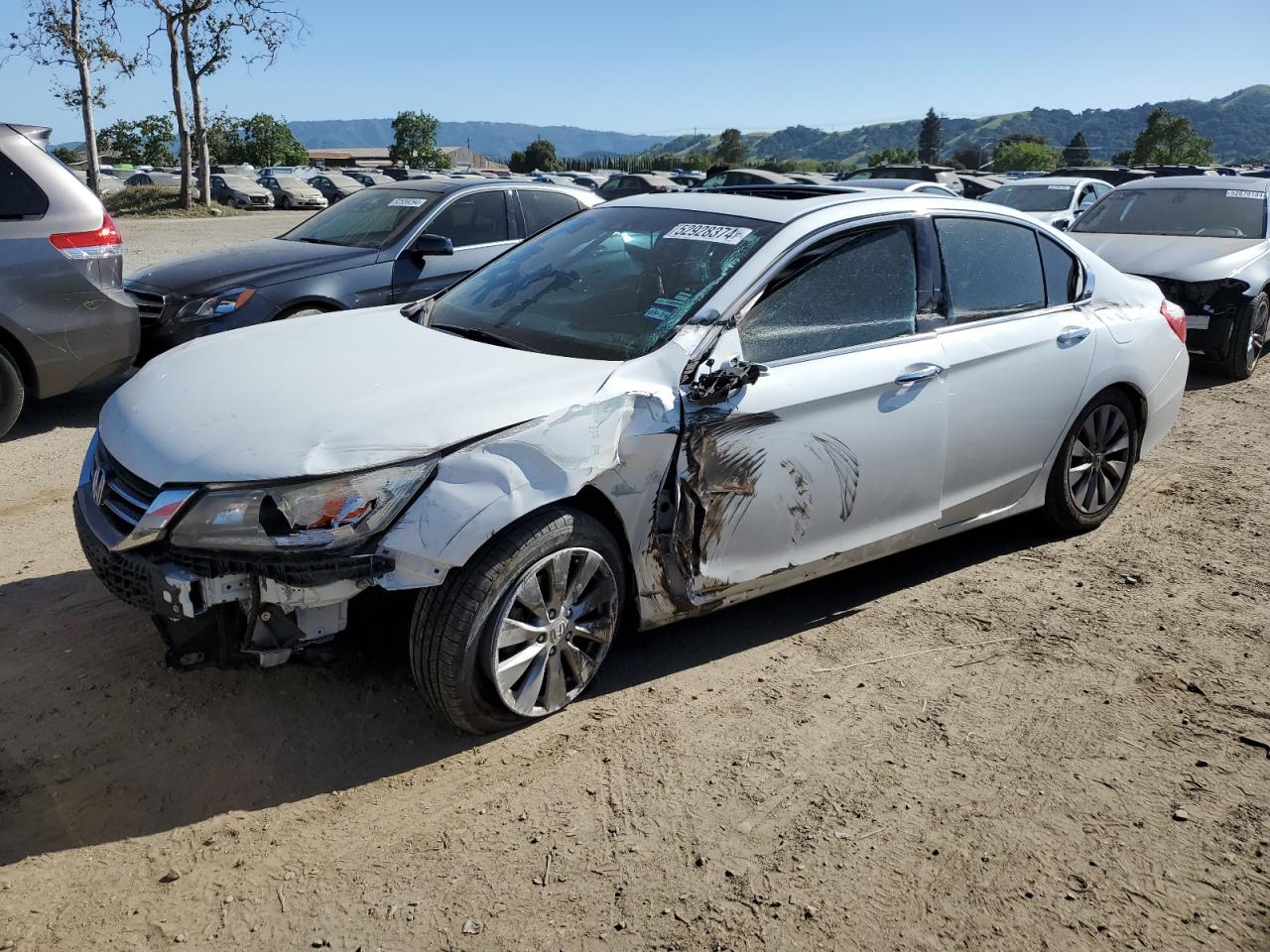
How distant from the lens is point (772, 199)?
4.22 metres

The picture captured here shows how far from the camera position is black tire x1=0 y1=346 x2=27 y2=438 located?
6.04 meters

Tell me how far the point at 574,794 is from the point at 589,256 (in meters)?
2.18

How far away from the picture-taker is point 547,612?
10.4ft

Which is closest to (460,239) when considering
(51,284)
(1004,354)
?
(51,284)

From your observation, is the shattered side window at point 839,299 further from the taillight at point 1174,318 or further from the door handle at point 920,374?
the taillight at point 1174,318

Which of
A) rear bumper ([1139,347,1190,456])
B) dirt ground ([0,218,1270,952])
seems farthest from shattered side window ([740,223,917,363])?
rear bumper ([1139,347,1190,456])

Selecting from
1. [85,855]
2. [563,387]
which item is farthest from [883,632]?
[85,855]

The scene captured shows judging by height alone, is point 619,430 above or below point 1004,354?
below

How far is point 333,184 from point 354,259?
125 ft

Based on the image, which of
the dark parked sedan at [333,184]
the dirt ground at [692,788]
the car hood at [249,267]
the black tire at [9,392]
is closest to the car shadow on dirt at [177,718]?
the dirt ground at [692,788]

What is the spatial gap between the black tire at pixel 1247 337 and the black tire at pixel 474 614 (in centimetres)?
790

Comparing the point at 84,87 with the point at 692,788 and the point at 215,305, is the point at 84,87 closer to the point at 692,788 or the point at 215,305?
the point at 215,305

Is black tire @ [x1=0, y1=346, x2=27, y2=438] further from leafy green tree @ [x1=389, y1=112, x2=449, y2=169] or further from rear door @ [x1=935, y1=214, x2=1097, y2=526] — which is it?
leafy green tree @ [x1=389, y1=112, x2=449, y2=169]

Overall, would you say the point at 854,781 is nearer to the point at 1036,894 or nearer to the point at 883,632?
the point at 1036,894
